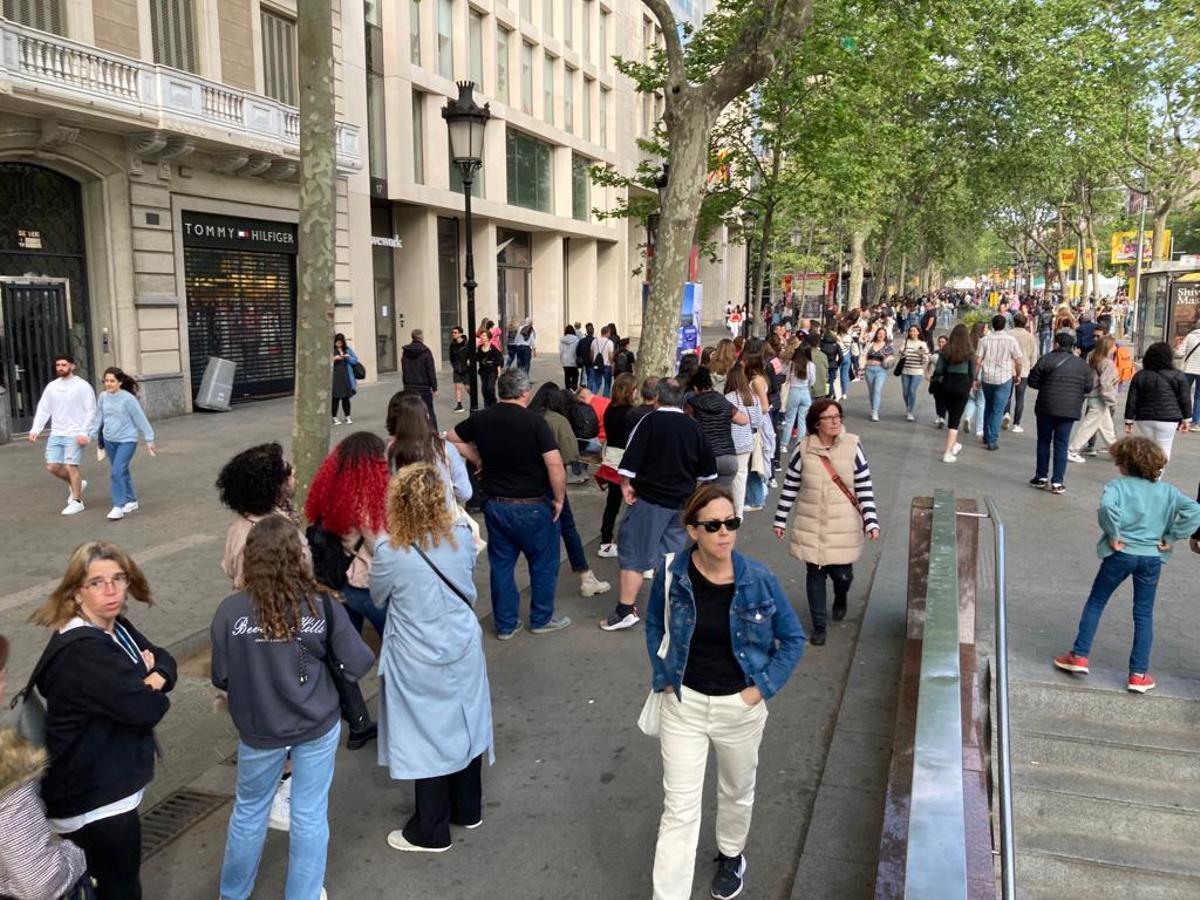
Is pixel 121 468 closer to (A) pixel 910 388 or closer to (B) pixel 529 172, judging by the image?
(A) pixel 910 388

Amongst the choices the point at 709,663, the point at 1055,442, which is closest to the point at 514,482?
the point at 709,663

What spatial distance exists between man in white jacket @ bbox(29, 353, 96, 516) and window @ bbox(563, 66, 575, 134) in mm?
26487

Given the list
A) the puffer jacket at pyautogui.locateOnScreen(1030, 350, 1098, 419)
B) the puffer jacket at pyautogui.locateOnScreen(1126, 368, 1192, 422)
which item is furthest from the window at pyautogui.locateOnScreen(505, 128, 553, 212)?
the puffer jacket at pyautogui.locateOnScreen(1126, 368, 1192, 422)

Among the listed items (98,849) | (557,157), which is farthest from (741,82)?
(557,157)

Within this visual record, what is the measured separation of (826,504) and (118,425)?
6914 millimetres

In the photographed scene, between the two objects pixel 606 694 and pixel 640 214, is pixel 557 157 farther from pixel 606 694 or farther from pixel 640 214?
pixel 606 694

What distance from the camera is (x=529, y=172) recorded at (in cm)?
3162

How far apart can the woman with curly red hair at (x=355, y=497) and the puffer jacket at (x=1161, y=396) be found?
8.44 m

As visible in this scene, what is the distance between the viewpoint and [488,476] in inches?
248

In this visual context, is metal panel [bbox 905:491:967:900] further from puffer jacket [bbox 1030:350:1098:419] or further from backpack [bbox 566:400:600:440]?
puffer jacket [bbox 1030:350:1098:419]

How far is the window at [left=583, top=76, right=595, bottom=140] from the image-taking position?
35.3 meters

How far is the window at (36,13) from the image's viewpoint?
46.2ft

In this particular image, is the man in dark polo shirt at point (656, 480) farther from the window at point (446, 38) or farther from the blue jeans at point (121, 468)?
the window at point (446, 38)

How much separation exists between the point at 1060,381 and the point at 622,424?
17.8ft
